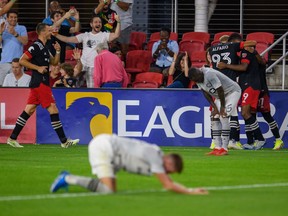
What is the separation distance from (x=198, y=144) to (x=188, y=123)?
0.50m

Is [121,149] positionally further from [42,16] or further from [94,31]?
[42,16]

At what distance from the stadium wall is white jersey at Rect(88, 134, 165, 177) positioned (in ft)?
35.5

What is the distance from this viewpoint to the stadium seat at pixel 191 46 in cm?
2594

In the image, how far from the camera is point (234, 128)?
21766 mm

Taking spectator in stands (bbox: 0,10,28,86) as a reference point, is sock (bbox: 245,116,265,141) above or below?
below

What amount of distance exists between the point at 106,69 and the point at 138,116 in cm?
151

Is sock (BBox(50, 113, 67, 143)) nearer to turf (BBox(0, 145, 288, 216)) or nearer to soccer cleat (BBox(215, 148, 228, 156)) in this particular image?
turf (BBox(0, 145, 288, 216))

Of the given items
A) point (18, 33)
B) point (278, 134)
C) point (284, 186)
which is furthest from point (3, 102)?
point (284, 186)

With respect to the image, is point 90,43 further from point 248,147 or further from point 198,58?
point 248,147

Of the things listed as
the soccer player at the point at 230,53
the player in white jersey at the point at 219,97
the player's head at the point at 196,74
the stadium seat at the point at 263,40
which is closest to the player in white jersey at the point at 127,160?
the player's head at the point at 196,74

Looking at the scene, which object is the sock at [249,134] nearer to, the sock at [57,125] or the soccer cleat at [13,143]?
the sock at [57,125]

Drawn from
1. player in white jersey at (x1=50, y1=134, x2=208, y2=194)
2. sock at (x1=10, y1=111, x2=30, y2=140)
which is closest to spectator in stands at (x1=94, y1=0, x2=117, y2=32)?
sock at (x1=10, y1=111, x2=30, y2=140)

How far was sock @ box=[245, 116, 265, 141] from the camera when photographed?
70.8ft

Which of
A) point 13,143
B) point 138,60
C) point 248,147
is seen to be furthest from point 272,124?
point 13,143
